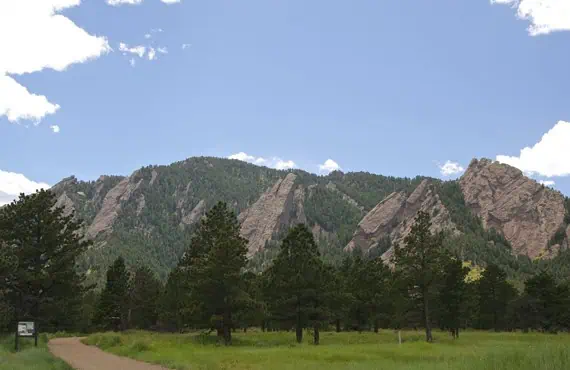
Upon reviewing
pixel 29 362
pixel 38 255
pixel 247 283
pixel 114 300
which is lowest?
pixel 29 362

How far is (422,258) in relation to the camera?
57719mm

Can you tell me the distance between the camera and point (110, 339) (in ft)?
152

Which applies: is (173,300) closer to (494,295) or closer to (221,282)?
(221,282)

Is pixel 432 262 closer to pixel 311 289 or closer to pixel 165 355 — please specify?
pixel 311 289

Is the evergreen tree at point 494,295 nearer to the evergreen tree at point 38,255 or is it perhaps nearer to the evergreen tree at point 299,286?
the evergreen tree at point 299,286

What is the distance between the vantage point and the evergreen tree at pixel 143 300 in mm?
93438

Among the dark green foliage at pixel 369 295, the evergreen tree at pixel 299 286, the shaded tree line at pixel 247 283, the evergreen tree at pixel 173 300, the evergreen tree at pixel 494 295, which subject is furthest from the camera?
the evergreen tree at pixel 494 295

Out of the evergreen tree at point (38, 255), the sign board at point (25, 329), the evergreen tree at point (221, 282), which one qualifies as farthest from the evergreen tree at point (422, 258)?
the sign board at point (25, 329)

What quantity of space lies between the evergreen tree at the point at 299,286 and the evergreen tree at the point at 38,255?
66.5 feet

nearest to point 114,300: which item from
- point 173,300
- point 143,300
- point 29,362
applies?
point 143,300

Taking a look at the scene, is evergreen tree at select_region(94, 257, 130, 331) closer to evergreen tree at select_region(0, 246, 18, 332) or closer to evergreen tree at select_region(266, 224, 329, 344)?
evergreen tree at select_region(0, 246, 18, 332)

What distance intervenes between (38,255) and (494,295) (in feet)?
263

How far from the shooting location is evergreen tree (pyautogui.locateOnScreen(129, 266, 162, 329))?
93.4 m

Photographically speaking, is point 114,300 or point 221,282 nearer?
point 221,282
